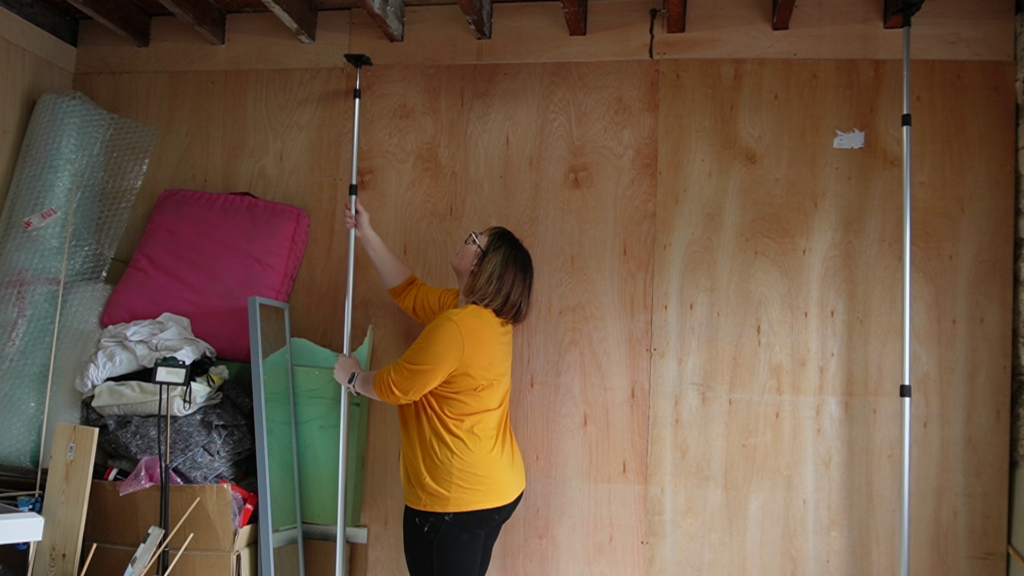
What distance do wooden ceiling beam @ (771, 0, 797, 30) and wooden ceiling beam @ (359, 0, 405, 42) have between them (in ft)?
3.23

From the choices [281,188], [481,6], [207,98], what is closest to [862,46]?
[481,6]

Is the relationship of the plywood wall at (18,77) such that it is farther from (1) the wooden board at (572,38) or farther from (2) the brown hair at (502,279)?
(2) the brown hair at (502,279)

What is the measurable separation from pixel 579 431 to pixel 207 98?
188cm

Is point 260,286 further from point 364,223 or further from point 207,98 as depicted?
point 207,98

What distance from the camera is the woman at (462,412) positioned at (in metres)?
1.93

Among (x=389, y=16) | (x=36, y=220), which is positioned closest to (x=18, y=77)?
(x=36, y=220)

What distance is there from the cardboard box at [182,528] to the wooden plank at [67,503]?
0.11 m

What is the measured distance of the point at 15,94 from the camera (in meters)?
2.57

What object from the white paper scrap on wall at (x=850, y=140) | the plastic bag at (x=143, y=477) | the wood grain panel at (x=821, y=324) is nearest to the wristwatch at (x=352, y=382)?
the plastic bag at (x=143, y=477)

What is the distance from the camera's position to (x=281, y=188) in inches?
105

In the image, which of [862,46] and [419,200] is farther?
[419,200]

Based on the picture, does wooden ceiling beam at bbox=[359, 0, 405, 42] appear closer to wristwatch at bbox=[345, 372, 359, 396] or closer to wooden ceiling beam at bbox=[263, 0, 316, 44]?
wooden ceiling beam at bbox=[263, 0, 316, 44]

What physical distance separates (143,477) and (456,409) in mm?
975

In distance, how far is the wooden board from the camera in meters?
2.40
